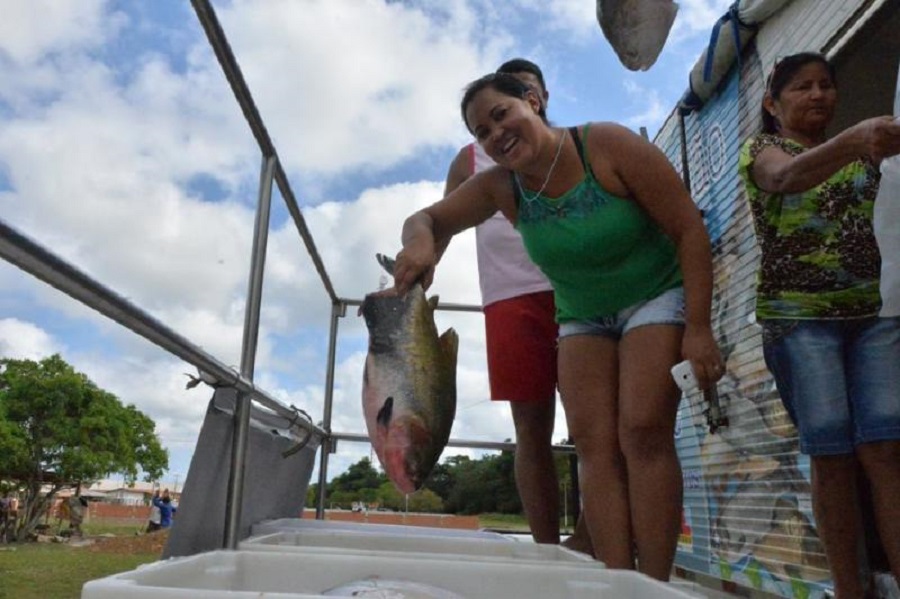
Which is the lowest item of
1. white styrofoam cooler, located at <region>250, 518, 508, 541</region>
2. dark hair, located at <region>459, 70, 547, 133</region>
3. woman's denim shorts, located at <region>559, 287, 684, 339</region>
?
white styrofoam cooler, located at <region>250, 518, 508, 541</region>

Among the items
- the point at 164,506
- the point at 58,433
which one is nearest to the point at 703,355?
the point at 164,506

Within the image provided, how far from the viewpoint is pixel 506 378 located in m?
2.04

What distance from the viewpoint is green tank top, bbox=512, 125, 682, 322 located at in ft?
5.00

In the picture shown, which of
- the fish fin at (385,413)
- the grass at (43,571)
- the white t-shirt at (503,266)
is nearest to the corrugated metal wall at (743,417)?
the white t-shirt at (503,266)

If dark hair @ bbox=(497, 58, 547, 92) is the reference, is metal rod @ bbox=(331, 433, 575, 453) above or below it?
below

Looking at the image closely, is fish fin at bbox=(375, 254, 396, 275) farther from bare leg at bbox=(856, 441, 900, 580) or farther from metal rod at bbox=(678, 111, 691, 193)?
metal rod at bbox=(678, 111, 691, 193)

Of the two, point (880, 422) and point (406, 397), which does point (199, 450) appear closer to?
point (406, 397)

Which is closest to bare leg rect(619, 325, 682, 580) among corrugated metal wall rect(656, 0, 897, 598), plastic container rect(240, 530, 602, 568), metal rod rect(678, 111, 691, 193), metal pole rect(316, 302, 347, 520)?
plastic container rect(240, 530, 602, 568)

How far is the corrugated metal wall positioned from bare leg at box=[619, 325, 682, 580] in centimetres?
111

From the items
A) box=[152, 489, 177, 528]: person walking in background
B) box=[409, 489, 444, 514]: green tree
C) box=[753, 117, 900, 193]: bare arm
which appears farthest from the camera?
box=[152, 489, 177, 528]: person walking in background

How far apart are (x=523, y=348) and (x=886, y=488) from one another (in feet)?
3.14

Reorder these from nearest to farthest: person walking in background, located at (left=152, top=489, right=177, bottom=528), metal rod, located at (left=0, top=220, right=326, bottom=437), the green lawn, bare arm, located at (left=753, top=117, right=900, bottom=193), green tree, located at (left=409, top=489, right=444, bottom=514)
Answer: metal rod, located at (left=0, top=220, right=326, bottom=437)
bare arm, located at (left=753, top=117, right=900, bottom=193)
green tree, located at (left=409, top=489, right=444, bottom=514)
the green lawn
person walking in background, located at (left=152, top=489, right=177, bottom=528)

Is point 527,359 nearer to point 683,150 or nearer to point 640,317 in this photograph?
point 640,317

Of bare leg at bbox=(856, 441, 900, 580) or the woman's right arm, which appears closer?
bare leg at bbox=(856, 441, 900, 580)
